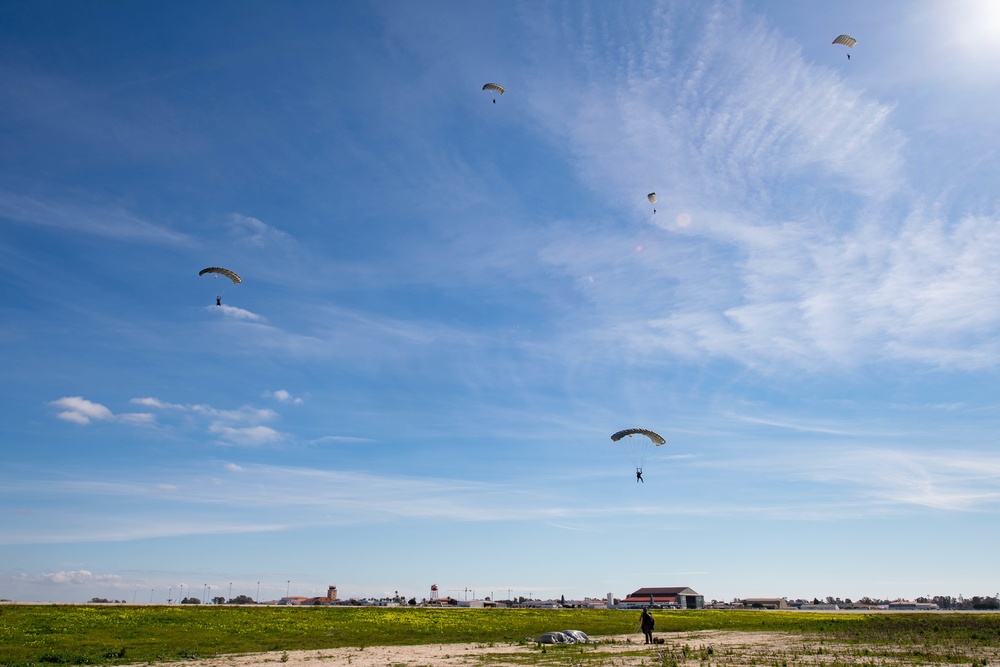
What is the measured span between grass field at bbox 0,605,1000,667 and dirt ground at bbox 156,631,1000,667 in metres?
0.45

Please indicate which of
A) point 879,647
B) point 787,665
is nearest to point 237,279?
point 787,665

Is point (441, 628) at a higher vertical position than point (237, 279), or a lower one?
lower

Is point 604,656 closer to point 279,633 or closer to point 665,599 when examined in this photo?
point 279,633

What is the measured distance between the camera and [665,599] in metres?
141

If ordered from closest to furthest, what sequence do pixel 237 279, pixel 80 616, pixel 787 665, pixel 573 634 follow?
pixel 787 665
pixel 573 634
pixel 80 616
pixel 237 279

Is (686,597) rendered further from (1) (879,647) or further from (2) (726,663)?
(2) (726,663)

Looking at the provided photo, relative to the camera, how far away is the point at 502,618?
62.9m

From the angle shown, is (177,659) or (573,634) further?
(573,634)

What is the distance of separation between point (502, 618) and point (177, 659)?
124 feet

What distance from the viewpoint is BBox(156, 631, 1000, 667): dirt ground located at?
93.8 ft

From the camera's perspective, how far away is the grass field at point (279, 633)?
3169 centimetres

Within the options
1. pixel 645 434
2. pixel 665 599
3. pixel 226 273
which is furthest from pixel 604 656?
pixel 665 599

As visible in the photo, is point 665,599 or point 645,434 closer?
point 645,434

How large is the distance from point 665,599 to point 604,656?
122 metres
